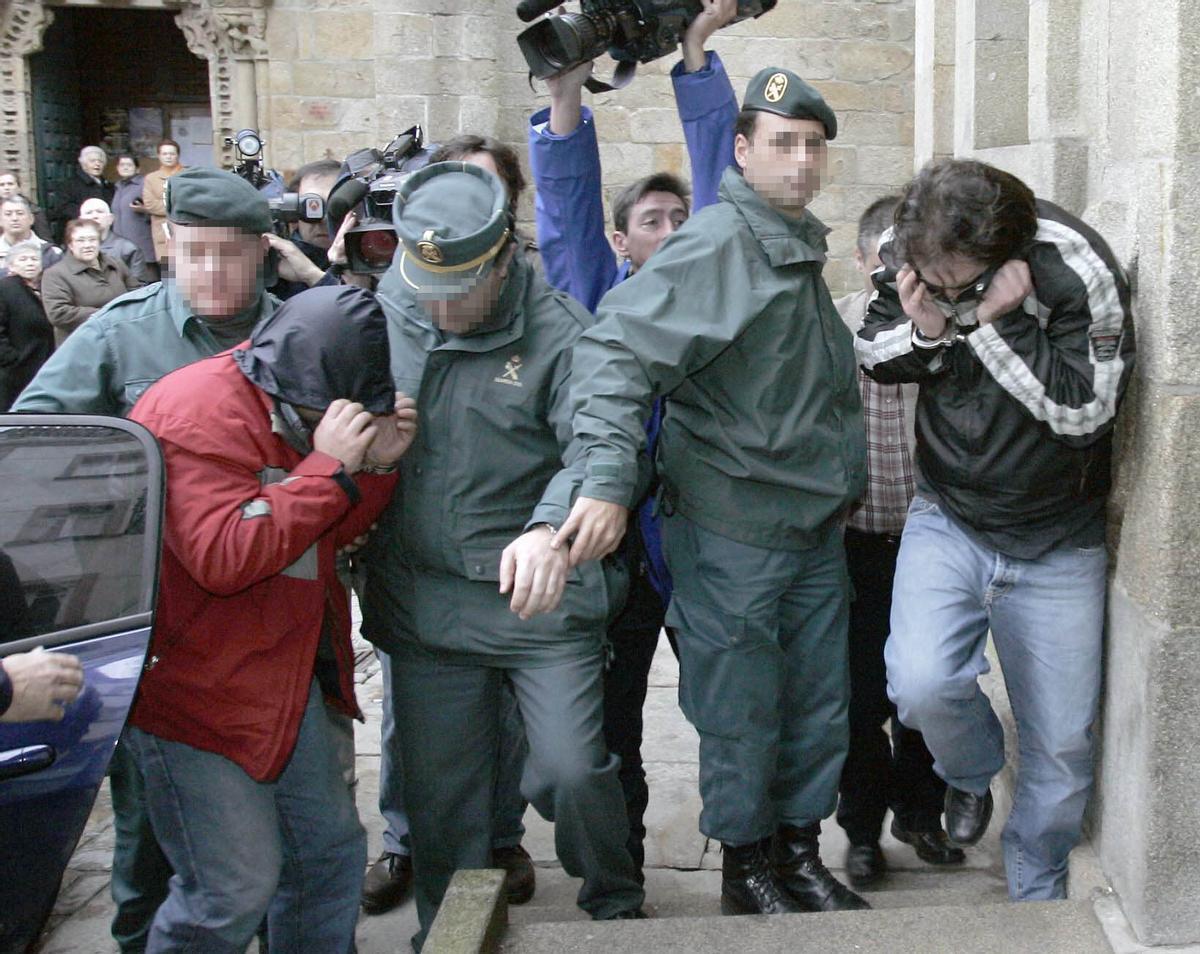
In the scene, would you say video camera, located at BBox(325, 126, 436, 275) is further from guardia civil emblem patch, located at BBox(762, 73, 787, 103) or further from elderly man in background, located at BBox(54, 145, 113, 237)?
elderly man in background, located at BBox(54, 145, 113, 237)

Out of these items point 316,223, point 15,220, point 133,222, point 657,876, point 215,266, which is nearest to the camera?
point 215,266

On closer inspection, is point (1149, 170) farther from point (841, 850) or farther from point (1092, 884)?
point (841, 850)

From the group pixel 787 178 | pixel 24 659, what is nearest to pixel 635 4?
pixel 787 178

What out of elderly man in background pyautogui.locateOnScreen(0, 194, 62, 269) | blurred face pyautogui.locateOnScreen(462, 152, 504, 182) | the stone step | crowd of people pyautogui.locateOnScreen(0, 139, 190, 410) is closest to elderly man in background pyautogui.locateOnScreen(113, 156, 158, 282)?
crowd of people pyautogui.locateOnScreen(0, 139, 190, 410)

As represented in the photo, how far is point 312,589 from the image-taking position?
9.38 ft

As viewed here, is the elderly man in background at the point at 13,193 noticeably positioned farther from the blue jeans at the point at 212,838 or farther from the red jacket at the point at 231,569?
the blue jeans at the point at 212,838

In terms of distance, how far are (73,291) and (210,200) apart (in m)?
6.44

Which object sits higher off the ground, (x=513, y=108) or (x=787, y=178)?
(x=513, y=108)

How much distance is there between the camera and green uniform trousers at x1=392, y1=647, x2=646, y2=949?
3.09 meters

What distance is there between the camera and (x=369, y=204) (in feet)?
13.8

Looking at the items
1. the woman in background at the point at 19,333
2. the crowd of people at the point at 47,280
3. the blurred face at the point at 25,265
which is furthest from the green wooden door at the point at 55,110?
the woman in background at the point at 19,333

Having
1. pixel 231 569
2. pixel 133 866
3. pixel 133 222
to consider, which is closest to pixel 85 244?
pixel 133 222

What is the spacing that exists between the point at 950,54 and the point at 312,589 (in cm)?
364

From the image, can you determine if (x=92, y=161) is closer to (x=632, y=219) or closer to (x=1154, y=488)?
(x=632, y=219)
